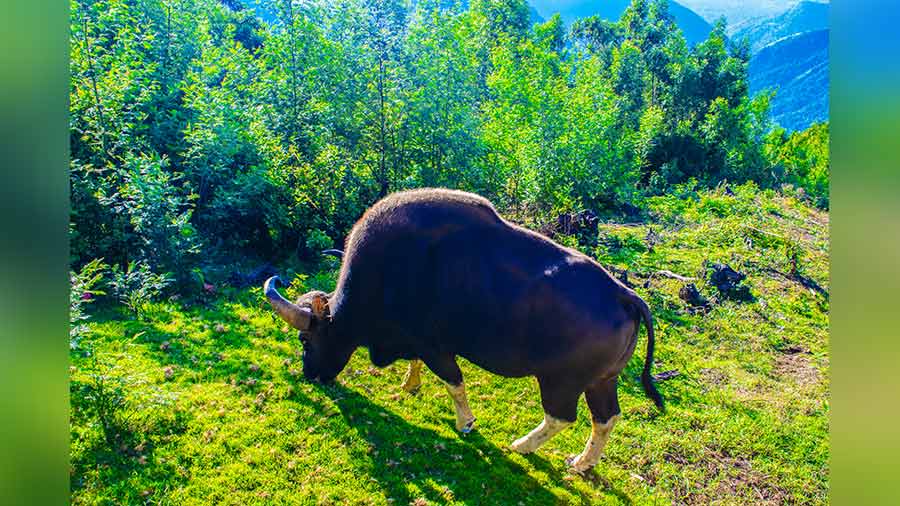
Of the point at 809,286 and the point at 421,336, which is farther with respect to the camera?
the point at 809,286

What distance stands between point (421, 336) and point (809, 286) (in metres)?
11.3

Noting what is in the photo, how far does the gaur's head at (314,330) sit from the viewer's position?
6.70 metres

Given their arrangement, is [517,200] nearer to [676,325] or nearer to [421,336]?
[676,325]

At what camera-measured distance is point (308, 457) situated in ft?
18.9

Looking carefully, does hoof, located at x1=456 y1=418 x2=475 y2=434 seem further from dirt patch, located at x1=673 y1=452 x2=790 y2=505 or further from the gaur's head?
dirt patch, located at x1=673 y1=452 x2=790 y2=505

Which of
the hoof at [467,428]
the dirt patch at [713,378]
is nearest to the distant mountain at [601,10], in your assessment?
the dirt patch at [713,378]

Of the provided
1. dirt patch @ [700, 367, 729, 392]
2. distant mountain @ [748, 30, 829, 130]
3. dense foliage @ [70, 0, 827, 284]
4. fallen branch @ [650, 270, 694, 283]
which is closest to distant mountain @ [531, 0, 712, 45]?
distant mountain @ [748, 30, 829, 130]

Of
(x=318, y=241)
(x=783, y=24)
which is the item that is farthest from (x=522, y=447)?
(x=783, y=24)

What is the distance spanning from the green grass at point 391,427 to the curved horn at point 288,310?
988 millimetres

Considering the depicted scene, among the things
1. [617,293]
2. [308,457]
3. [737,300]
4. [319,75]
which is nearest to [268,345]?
[308,457]

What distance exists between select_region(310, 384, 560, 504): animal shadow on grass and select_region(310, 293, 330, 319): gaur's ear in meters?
1.24

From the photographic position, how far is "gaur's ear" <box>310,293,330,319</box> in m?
6.84

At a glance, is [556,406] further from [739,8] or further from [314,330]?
[739,8]
